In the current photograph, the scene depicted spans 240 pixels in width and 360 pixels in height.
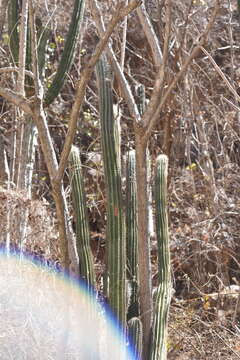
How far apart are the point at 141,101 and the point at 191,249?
339cm

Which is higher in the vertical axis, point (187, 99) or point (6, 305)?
point (187, 99)

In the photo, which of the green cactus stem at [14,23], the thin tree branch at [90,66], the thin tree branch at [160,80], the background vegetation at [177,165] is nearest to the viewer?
the thin tree branch at [90,66]

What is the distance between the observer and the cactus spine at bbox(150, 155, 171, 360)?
5.51 metres

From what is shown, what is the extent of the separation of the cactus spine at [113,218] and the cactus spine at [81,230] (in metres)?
0.15

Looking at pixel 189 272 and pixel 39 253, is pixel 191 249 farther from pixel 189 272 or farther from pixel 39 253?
pixel 39 253

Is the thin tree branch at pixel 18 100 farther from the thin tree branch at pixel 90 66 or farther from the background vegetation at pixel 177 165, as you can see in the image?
the background vegetation at pixel 177 165

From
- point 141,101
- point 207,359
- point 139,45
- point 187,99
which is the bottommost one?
point 207,359

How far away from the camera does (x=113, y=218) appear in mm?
5340

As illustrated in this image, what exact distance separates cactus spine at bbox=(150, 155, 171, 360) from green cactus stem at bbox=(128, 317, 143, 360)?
159 millimetres

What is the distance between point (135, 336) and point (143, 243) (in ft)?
2.21

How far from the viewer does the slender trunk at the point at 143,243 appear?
17.3 ft

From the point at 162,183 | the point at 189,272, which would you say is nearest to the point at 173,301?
the point at 189,272

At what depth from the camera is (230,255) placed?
8.62m

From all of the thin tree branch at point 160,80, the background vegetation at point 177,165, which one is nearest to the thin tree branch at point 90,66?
the thin tree branch at point 160,80
